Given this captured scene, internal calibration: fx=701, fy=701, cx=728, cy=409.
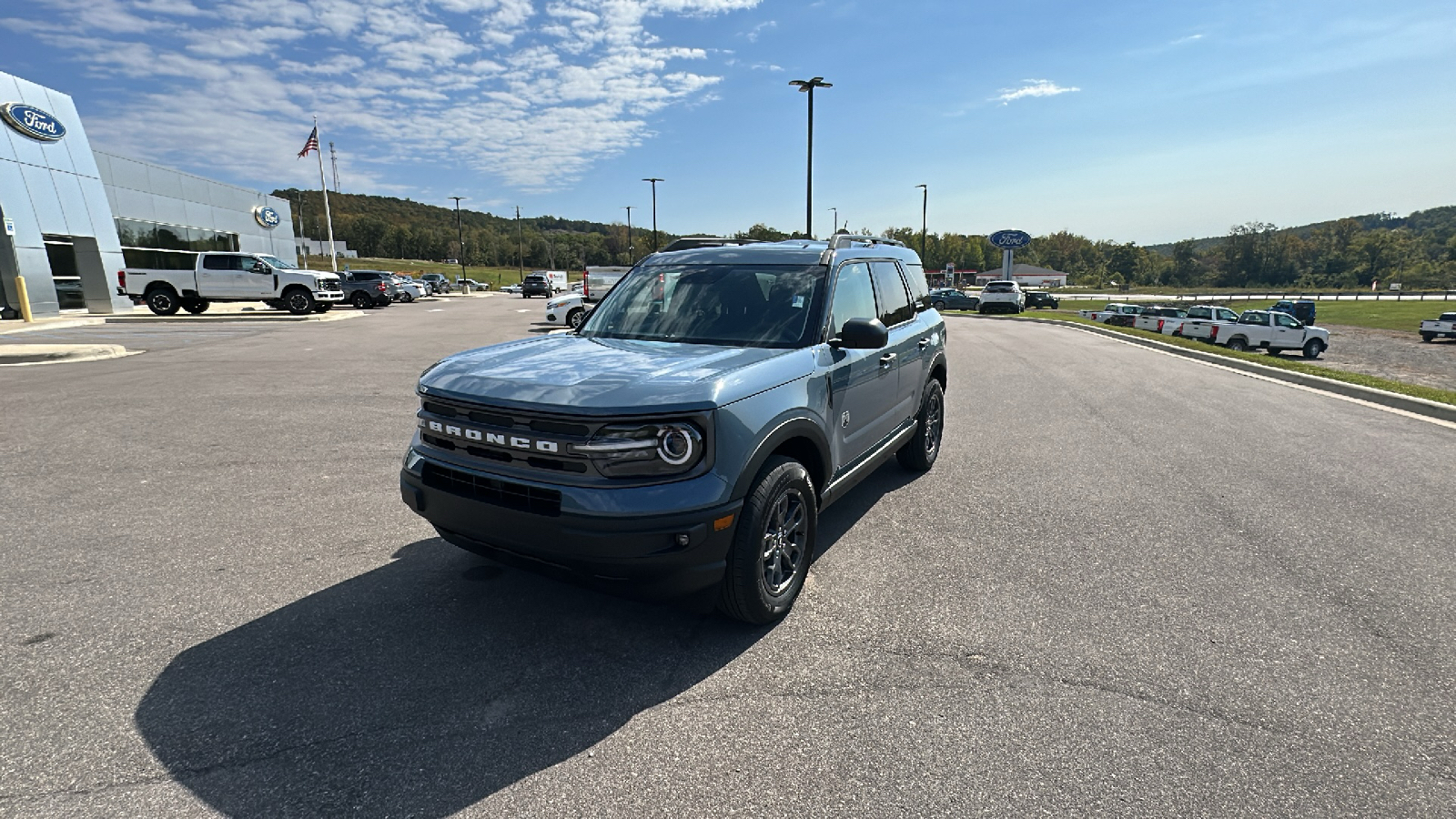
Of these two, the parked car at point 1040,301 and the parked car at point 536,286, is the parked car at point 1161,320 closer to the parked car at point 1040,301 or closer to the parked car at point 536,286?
the parked car at point 1040,301

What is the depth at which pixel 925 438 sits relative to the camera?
607 centimetres

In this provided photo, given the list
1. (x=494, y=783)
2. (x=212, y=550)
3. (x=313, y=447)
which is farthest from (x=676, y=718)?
(x=313, y=447)

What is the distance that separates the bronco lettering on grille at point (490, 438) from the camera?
2957 millimetres

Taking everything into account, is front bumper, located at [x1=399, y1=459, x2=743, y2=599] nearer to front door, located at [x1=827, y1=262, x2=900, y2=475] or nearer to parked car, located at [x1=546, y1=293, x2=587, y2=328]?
front door, located at [x1=827, y1=262, x2=900, y2=475]

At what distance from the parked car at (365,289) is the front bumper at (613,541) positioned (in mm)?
35343

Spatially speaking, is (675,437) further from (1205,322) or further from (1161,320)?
(1161,320)

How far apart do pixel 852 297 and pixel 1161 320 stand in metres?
31.0

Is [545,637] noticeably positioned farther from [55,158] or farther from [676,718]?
[55,158]

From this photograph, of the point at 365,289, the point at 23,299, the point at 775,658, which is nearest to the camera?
the point at 775,658

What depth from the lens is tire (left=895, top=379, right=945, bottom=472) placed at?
5.95 metres

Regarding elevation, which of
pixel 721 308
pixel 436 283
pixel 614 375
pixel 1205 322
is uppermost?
pixel 436 283

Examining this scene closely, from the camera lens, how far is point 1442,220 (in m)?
193

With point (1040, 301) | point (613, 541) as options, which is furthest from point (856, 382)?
point (1040, 301)

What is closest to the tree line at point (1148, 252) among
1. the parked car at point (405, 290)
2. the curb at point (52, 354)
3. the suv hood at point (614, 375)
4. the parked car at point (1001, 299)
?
the parked car at point (405, 290)
